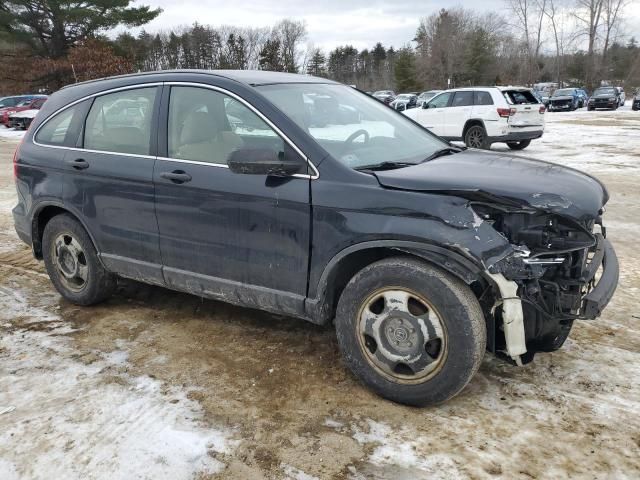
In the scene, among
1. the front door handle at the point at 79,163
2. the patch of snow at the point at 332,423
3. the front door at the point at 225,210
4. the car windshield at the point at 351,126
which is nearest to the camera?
the patch of snow at the point at 332,423

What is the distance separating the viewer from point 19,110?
26.8m

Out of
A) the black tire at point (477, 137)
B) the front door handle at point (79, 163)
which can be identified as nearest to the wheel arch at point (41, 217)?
the front door handle at point (79, 163)

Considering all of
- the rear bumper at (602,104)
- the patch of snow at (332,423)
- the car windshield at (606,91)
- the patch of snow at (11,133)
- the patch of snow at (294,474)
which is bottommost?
the patch of snow at (332,423)

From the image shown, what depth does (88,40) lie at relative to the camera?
39.3 m

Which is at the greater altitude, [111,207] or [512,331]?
[111,207]

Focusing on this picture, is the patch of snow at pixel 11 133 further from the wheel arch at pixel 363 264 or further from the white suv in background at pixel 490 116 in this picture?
the wheel arch at pixel 363 264

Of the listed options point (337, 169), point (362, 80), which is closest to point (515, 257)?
point (337, 169)

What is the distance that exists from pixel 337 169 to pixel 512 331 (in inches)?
50.1

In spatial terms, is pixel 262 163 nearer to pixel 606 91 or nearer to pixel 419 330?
pixel 419 330

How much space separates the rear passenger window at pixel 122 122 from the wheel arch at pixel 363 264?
1631mm

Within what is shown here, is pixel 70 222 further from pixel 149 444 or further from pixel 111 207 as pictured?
pixel 149 444

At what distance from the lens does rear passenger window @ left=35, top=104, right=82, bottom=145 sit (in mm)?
4324

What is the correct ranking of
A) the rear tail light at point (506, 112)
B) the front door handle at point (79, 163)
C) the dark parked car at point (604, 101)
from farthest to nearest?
1. the dark parked car at point (604, 101)
2. the rear tail light at point (506, 112)
3. the front door handle at point (79, 163)

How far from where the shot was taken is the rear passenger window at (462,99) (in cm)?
1452
